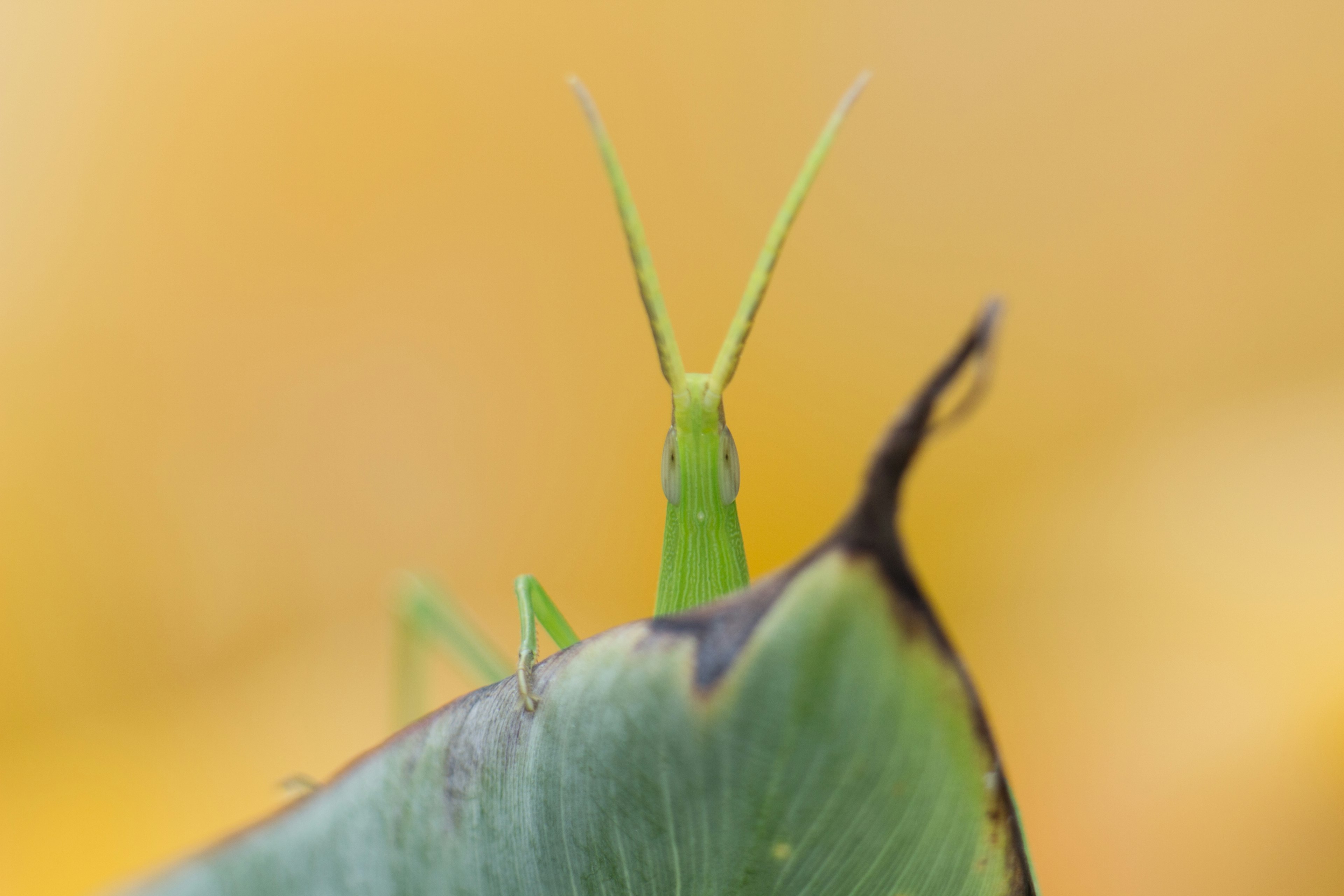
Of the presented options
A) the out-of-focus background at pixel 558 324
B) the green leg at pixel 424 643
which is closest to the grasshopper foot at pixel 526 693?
the green leg at pixel 424 643

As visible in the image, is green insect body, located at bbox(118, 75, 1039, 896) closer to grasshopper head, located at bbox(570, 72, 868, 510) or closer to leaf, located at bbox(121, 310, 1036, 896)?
leaf, located at bbox(121, 310, 1036, 896)

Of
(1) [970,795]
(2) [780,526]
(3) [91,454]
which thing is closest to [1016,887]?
(1) [970,795]

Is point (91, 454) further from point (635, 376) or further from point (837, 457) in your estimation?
point (837, 457)

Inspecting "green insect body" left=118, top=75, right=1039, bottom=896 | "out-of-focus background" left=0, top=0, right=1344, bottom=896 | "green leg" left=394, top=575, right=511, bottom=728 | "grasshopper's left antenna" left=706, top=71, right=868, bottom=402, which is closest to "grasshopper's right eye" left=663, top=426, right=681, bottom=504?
"grasshopper's left antenna" left=706, top=71, right=868, bottom=402

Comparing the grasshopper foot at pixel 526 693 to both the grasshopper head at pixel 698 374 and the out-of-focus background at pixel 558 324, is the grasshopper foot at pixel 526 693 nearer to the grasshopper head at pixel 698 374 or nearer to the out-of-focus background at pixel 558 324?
the grasshopper head at pixel 698 374

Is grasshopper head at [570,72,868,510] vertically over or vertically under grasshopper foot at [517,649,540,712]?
over

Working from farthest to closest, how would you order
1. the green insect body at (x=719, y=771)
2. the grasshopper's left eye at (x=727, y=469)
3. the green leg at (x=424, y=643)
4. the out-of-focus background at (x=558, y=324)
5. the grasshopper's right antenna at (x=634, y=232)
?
the out-of-focus background at (x=558, y=324) → the green leg at (x=424, y=643) → the grasshopper's left eye at (x=727, y=469) → the grasshopper's right antenna at (x=634, y=232) → the green insect body at (x=719, y=771)

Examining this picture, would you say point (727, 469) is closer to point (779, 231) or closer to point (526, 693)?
point (779, 231)
